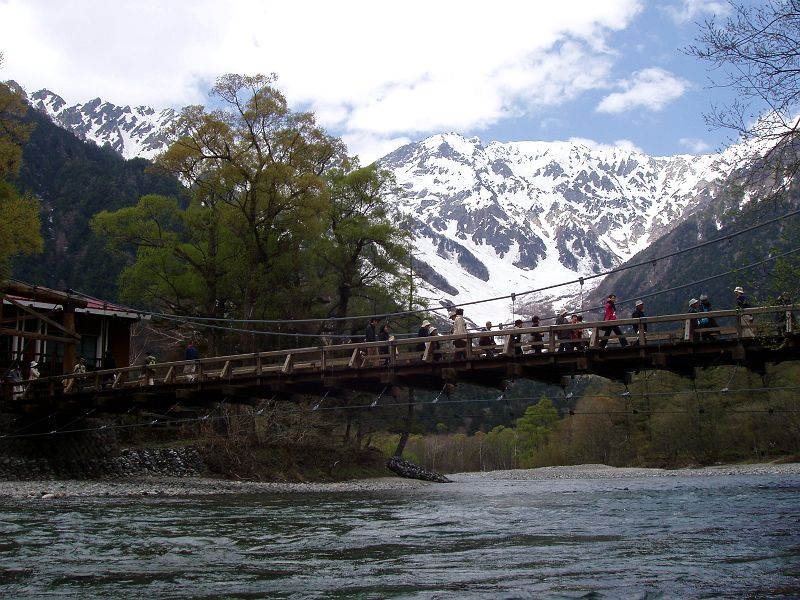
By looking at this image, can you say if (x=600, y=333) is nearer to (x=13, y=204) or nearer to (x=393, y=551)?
(x=393, y=551)

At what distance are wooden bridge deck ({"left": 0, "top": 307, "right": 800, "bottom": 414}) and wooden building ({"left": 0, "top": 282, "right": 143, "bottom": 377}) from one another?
1.99 meters

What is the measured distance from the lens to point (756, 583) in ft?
29.4

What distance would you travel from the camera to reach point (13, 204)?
2523 centimetres

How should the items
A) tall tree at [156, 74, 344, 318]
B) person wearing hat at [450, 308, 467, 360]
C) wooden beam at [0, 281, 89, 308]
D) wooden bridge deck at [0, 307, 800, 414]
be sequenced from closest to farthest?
wooden bridge deck at [0, 307, 800, 414]
person wearing hat at [450, 308, 467, 360]
wooden beam at [0, 281, 89, 308]
tall tree at [156, 74, 344, 318]

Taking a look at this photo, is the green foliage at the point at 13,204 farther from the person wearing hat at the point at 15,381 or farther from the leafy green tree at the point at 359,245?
the leafy green tree at the point at 359,245

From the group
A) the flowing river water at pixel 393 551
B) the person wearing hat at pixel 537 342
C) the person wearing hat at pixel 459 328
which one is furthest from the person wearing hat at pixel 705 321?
the person wearing hat at pixel 459 328

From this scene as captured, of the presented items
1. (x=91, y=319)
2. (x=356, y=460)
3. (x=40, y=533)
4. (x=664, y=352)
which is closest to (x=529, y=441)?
(x=356, y=460)

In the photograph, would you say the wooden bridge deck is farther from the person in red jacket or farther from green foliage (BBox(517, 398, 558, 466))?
green foliage (BBox(517, 398, 558, 466))

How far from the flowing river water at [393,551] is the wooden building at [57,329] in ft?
33.1

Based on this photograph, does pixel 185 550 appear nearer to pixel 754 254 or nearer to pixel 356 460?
pixel 754 254

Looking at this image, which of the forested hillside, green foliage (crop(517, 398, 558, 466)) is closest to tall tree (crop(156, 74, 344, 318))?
the forested hillside

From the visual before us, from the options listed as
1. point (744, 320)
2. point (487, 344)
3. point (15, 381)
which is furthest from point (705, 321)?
point (15, 381)

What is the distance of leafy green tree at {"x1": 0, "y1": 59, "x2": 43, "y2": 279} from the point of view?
24.9 m

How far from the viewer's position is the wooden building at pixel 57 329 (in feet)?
94.1
